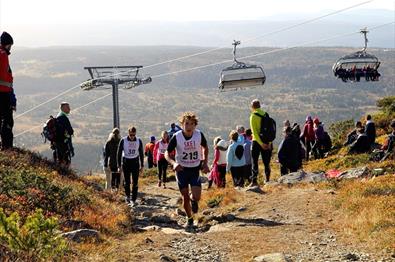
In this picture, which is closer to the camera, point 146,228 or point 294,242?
point 294,242

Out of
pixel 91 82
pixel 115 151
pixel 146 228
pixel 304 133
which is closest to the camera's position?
pixel 146 228

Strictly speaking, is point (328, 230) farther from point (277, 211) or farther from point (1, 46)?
point (1, 46)

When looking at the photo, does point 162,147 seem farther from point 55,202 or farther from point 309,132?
point 55,202

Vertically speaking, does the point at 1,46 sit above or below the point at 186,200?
Answer: above

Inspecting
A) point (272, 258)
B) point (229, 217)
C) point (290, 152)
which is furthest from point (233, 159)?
point (272, 258)

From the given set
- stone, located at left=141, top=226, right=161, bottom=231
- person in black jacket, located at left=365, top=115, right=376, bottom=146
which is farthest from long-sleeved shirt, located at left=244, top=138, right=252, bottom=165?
stone, located at left=141, top=226, right=161, bottom=231

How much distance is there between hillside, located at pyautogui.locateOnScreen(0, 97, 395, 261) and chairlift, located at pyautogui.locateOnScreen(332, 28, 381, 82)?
11286 mm

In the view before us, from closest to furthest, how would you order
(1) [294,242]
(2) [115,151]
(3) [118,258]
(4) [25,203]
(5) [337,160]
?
(3) [118,258] → (1) [294,242] → (4) [25,203] → (2) [115,151] → (5) [337,160]

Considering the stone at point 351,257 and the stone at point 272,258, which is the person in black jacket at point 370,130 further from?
the stone at point 272,258

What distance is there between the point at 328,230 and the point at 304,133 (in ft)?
53.1

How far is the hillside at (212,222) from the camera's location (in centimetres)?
734

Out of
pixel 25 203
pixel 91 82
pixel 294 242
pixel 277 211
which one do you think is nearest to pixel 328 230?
pixel 294 242

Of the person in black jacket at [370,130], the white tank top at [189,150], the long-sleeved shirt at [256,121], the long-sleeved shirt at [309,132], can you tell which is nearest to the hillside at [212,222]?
the white tank top at [189,150]

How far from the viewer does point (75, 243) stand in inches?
307
